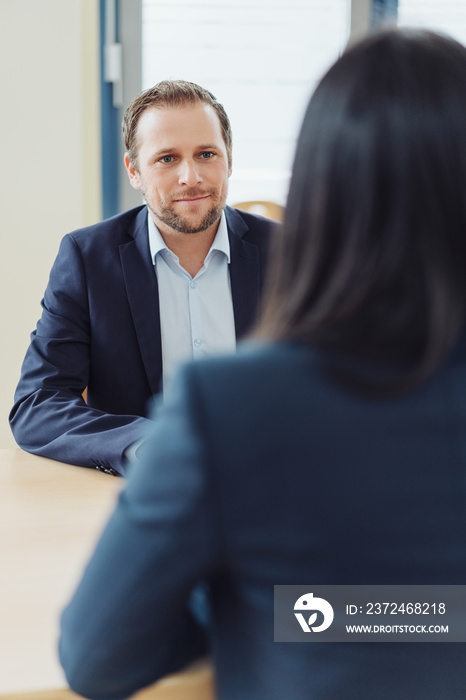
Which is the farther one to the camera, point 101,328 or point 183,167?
point 183,167

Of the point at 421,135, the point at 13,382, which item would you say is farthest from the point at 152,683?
the point at 13,382

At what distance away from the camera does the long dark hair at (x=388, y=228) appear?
21.9 inches

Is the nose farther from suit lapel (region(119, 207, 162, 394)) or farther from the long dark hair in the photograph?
the long dark hair

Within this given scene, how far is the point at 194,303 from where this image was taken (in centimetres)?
188

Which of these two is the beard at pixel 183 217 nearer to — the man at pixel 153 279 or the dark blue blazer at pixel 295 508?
the man at pixel 153 279

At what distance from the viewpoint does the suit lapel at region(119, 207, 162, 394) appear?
177cm

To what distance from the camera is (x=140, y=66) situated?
110 inches

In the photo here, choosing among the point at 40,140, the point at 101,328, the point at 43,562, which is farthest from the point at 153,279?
the point at 40,140

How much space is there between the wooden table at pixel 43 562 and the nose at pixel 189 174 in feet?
2.63

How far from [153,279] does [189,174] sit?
30cm

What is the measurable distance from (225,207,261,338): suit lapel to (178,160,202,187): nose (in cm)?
17

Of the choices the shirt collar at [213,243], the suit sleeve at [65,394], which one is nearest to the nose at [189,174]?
the shirt collar at [213,243]

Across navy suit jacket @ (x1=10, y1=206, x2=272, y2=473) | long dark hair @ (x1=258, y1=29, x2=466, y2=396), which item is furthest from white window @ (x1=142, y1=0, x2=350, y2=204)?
long dark hair @ (x1=258, y1=29, x2=466, y2=396)

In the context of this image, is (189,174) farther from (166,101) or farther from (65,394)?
(65,394)
